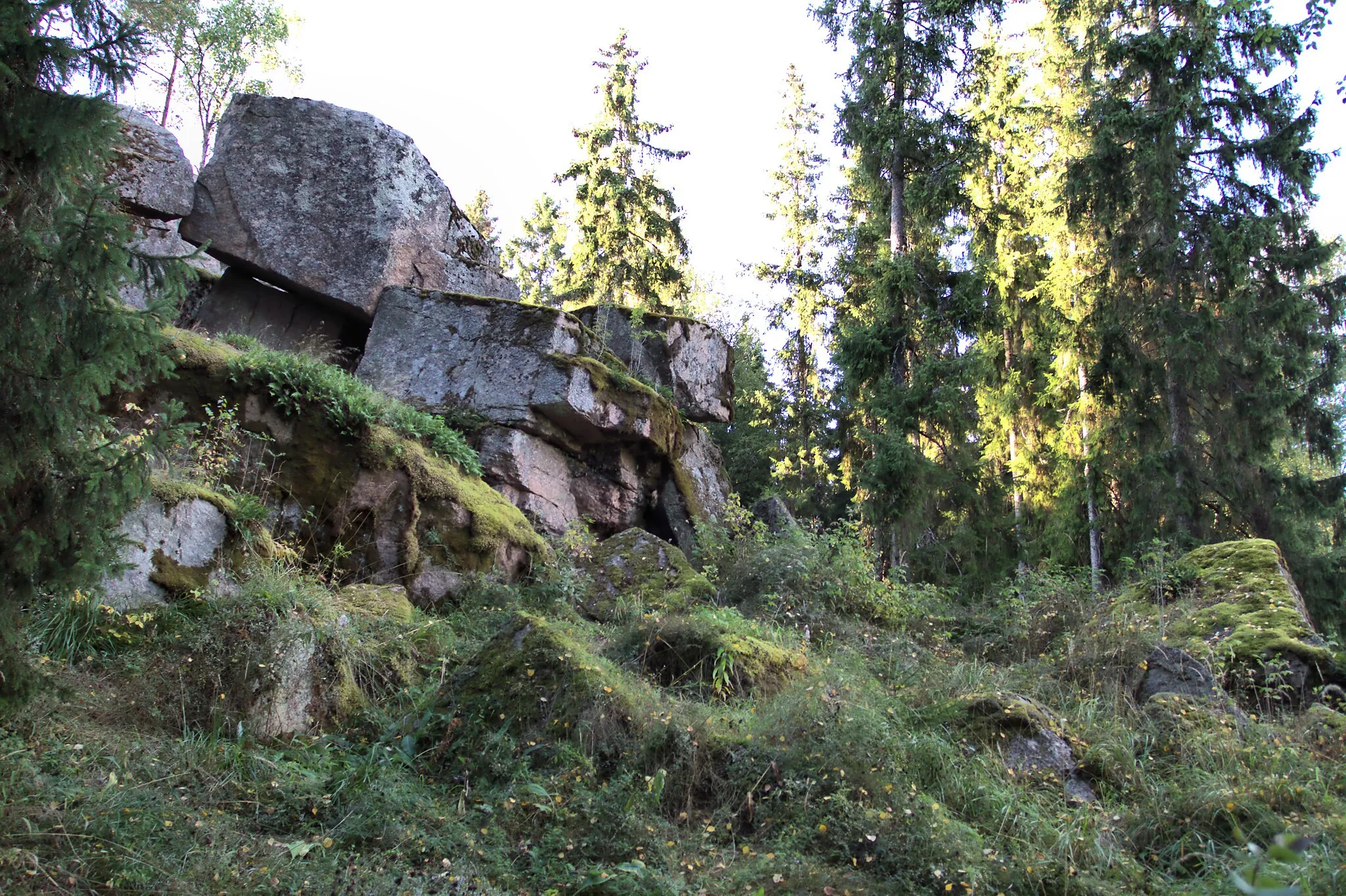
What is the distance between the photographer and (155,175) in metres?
11.5

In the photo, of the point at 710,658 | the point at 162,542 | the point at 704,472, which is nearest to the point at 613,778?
the point at 710,658

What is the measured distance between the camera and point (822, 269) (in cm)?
2273

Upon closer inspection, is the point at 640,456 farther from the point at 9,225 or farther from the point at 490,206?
the point at 490,206

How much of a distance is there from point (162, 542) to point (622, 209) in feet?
49.1

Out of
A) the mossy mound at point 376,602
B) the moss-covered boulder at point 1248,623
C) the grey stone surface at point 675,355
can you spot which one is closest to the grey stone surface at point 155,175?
the grey stone surface at point 675,355

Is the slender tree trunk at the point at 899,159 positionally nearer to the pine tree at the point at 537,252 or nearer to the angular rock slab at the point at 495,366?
the angular rock slab at the point at 495,366

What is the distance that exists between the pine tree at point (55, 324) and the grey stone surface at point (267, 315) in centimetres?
822

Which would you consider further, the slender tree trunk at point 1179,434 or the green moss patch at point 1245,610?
the slender tree trunk at point 1179,434

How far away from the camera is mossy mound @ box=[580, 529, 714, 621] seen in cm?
866

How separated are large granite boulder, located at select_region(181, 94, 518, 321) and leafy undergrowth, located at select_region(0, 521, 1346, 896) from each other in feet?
22.1

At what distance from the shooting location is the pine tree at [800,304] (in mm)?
21031

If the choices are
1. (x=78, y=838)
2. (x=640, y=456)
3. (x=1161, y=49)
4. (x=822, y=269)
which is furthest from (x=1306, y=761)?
(x=822, y=269)

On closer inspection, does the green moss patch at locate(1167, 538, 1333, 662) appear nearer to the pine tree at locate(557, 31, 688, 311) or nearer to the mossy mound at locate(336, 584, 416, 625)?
the mossy mound at locate(336, 584, 416, 625)

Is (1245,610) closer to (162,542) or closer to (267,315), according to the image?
(162,542)
